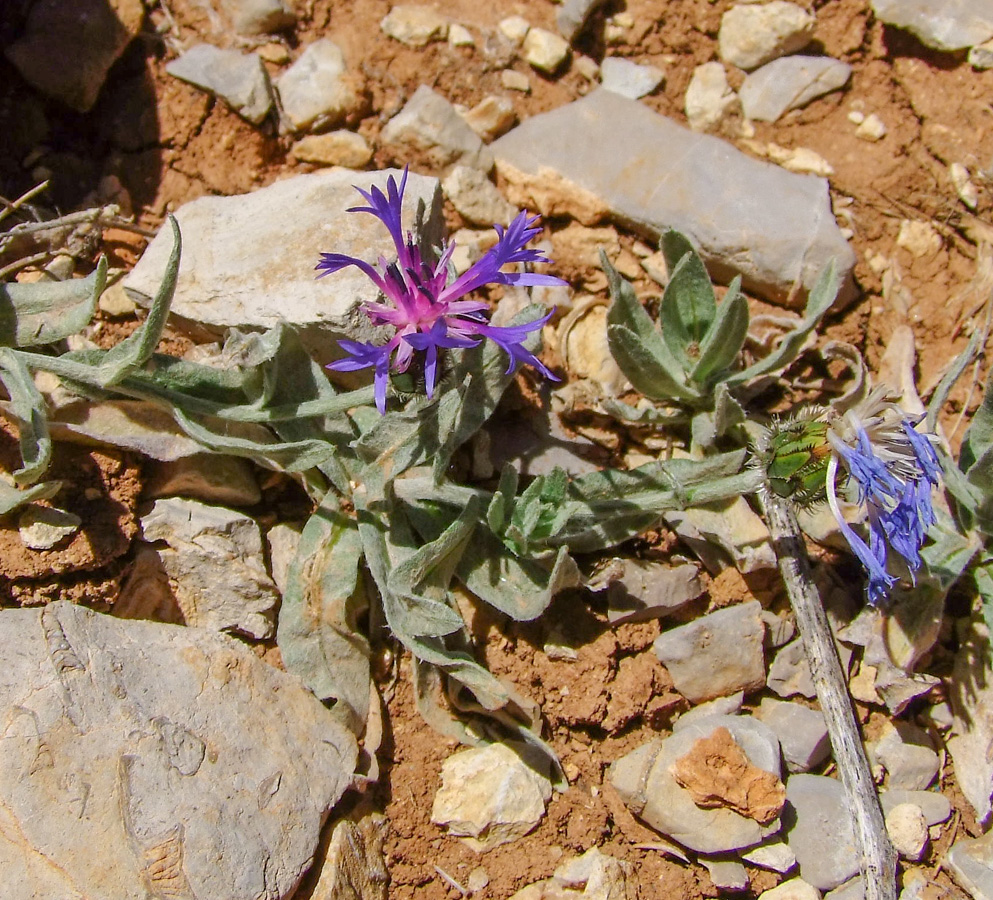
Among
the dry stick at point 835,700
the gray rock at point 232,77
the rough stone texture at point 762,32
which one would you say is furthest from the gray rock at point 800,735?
the gray rock at point 232,77

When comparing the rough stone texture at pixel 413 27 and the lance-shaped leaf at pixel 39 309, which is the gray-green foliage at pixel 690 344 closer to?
the rough stone texture at pixel 413 27

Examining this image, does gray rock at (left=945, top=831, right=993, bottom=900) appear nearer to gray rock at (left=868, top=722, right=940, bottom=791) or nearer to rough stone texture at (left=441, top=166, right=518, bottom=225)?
gray rock at (left=868, top=722, right=940, bottom=791)

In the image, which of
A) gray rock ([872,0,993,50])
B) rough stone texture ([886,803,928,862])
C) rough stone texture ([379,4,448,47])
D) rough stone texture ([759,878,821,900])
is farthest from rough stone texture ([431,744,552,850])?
gray rock ([872,0,993,50])

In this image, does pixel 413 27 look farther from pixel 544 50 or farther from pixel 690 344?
pixel 690 344

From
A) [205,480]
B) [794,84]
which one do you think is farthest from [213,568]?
[794,84]

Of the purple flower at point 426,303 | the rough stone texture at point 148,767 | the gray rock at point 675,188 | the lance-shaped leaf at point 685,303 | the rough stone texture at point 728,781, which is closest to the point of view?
the rough stone texture at point 148,767
